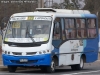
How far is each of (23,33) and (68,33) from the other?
2.42 meters

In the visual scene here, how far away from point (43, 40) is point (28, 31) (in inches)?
32.8

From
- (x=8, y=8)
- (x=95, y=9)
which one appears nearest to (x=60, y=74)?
(x=8, y=8)

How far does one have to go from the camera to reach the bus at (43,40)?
20980mm

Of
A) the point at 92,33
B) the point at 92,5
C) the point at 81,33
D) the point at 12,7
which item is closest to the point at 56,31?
the point at 81,33

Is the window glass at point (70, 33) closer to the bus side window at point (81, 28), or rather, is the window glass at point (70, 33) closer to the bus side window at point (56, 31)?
the bus side window at point (81, 28)

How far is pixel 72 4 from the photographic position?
57.6 metres

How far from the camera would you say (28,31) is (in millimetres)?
21469

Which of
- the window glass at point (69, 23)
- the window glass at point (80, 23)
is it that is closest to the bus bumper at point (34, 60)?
the window glass at point (69, 23)

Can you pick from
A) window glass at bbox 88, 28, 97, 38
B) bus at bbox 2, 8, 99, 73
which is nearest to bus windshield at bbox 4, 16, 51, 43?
bus at bbox 2, 8, 99, 73

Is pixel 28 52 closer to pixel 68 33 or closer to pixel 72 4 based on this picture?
pixel 68 33

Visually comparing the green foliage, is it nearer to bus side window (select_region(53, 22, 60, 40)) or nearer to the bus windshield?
the bus windshield

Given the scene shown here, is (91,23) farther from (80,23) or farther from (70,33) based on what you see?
(70,33)

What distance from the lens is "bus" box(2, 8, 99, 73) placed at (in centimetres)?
2098

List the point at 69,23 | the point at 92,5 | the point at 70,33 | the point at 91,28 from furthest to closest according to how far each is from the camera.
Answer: the point at 92,5
the point at 91,28
the point at 69,23
the point at 70,33
